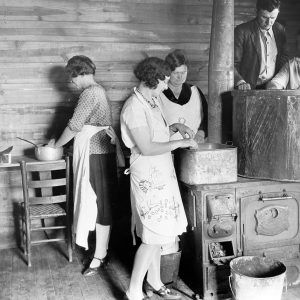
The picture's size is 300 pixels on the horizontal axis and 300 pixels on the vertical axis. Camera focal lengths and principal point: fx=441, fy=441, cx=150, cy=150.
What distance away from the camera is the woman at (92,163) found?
155 inches

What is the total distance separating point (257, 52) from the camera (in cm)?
416

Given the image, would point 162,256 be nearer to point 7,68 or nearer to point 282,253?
point 282,253

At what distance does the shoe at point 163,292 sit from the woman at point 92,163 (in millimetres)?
707

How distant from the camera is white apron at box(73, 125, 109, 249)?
3973 millimetres

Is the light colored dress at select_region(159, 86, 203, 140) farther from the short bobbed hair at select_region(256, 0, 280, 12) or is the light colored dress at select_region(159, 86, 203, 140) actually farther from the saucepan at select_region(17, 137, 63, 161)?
the saucepan at select_region(17, 137, 63, 161)

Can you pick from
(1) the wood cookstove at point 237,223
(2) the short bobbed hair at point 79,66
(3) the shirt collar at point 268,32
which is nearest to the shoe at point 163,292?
(1) the wood cookstove at point 237,223

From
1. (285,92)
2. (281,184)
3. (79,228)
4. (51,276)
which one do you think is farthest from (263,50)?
(51,276)

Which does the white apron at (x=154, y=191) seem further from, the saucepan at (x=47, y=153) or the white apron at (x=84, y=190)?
the saucepan at (x=47, y=153)

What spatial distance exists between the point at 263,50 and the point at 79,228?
2386 mm

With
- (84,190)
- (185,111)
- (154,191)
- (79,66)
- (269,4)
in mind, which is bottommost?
(84,190)

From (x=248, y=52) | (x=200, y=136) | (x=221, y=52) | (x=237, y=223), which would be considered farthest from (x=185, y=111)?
(x=237, y=223)

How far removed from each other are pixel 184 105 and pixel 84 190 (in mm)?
1215

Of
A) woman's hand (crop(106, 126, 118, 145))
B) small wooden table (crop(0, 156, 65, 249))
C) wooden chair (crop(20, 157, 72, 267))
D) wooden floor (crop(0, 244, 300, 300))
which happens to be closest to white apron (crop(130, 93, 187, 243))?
wooden floor (crop(0, 244, 300, 300))

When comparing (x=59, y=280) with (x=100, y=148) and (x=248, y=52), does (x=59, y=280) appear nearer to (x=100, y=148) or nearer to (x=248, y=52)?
(x=100, y=148)
